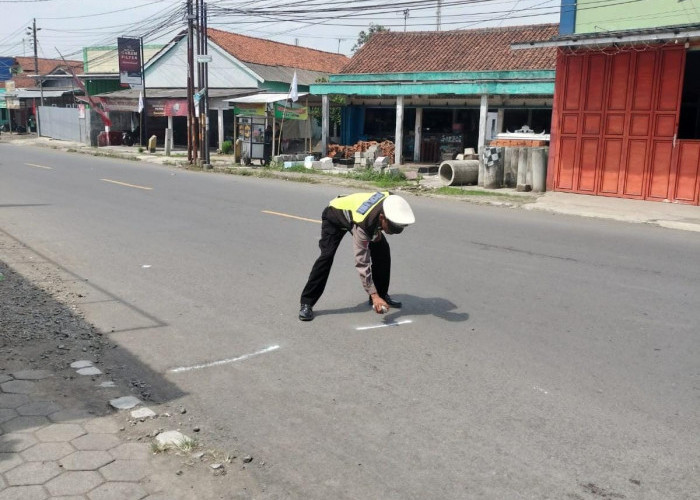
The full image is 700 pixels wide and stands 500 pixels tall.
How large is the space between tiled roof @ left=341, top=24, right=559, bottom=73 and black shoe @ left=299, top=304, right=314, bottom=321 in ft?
65.6

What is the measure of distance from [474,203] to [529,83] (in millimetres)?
7954

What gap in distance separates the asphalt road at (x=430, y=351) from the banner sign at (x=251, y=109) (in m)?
16.1

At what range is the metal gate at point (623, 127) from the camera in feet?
49.0

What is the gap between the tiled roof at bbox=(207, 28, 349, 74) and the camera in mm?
37750

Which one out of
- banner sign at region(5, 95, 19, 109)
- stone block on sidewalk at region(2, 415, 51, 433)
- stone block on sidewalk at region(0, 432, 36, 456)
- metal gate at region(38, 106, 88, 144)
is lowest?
stone block on sidewalk at region(0, 432, 36, 456)

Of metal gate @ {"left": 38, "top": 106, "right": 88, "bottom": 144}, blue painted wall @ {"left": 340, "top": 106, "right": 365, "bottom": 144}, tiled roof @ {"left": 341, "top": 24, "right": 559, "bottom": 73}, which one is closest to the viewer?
tiled roof @ {"left": 341, "top": 24, "right": 559, "bottom": 73}

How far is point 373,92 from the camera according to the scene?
2622 cm

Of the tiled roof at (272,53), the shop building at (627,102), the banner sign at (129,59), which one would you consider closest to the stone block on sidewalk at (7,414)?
the shop building at (627,102)

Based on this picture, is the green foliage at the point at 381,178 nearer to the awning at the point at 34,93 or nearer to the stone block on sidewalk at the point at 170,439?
the stone block on sidewalk at the point at 170,439

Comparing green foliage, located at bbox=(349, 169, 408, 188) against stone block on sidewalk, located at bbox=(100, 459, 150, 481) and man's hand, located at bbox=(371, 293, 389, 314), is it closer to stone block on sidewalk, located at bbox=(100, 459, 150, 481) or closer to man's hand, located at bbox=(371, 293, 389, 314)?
man's hand, located at bbox=(371, 293, 389, 314)

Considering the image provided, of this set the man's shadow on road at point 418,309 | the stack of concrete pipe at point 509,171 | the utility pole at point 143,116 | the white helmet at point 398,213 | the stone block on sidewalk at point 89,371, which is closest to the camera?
the stone block on sidewalk at point 89,371

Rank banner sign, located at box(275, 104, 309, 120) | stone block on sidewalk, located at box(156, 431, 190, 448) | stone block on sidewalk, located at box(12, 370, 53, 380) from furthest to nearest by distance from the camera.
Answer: banner sign, located at box(275, 104, 309, 120) < stone block on sidewalk, located at box(12, 370, 53, 380) < stone block on sidewalk, located at box(156, 431, 190, 448)

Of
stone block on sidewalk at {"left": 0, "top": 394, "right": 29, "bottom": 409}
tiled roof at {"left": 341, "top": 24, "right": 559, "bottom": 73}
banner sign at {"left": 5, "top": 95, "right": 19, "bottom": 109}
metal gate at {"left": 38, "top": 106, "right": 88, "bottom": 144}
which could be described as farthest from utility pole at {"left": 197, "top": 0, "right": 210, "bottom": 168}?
banner sign at {"left": 5, "top": 95, "right": 19, "bottom": 109}

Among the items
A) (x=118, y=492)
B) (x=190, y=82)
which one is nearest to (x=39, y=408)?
(x=118, y=492)
